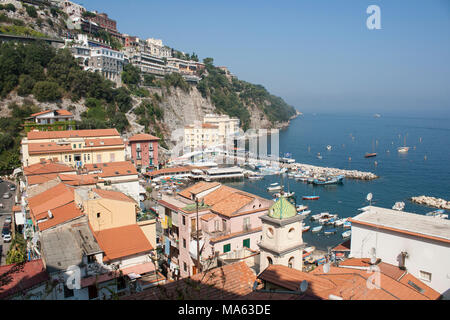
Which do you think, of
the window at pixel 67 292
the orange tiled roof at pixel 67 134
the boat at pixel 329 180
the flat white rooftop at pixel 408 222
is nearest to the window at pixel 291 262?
the flat white rooftop at pixel 408 222

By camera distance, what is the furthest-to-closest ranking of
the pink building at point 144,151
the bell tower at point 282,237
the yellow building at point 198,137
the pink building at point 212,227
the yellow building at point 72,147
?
the yellow building at point 198,137, the pink building at point 144,151, the yellow building at point 72,147, the pink building at point 212,227, the bell tower at point 282,237

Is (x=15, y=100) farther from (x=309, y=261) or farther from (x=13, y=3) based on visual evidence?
(x=309, y=261)

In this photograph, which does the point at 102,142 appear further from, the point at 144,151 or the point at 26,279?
the point at 26,279

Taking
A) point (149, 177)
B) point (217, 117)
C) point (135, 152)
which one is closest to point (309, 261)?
point (149, 177)

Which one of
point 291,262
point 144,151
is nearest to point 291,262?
point 291,262

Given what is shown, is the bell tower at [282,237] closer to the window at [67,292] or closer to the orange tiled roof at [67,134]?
the window at [67,292]

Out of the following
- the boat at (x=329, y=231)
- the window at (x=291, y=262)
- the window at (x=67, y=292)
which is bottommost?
the boat at (x=329, y=231)
